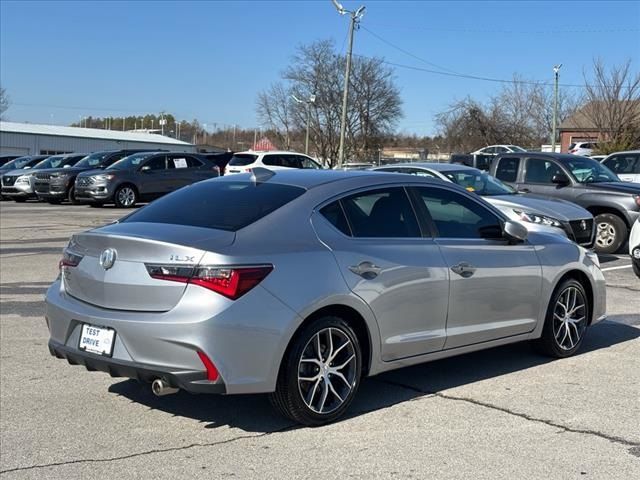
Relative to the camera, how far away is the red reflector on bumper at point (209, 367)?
424 centimetres

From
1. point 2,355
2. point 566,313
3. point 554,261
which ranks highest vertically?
point 554,261

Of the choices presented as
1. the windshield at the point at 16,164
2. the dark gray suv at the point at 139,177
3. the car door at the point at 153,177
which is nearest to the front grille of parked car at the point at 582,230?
the dark gray suv at the point at 139,177

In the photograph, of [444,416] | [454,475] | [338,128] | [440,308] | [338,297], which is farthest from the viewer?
[338,128]

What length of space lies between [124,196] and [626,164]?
1449 centimetres

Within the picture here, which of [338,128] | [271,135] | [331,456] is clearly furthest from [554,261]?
[271,135]

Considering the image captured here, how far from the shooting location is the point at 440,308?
17.5 feet

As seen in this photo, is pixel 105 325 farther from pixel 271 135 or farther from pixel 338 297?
pixel 271 135

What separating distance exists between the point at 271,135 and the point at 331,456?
5922 cm

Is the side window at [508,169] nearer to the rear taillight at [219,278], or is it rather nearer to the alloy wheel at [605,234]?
the alloy wheel at [605,234]

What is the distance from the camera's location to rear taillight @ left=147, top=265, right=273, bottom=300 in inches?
169

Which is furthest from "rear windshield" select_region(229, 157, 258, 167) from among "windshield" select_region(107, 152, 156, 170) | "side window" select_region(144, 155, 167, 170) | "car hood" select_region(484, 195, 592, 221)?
"car hood" select_region(484, 195, 592, 221)

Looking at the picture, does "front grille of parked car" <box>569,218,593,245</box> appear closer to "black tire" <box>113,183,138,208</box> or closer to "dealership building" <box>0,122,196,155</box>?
"black tire" <box>113,183,138,208</box>

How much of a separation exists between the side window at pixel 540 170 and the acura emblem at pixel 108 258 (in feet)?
35.0

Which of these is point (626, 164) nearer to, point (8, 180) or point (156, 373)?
point (156, 373)
